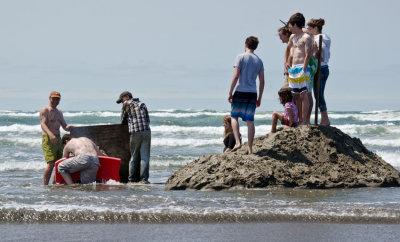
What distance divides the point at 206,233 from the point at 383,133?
25636 mm

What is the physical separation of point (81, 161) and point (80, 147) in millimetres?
230

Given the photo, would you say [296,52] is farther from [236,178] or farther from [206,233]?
[206,233]

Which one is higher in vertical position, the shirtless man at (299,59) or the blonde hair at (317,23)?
the blonde hair at (317,23)

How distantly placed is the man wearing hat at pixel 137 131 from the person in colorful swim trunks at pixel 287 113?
2159 mm

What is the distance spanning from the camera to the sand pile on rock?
339 inches

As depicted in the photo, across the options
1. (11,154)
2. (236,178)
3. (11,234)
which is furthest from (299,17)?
(11,154)

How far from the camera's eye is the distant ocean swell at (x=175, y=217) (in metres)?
6.50

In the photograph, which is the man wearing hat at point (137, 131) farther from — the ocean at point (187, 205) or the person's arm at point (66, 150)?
the person's arm at point (66, 150)

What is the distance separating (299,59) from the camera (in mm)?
8789

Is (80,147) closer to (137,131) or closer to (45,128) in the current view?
(45,128)

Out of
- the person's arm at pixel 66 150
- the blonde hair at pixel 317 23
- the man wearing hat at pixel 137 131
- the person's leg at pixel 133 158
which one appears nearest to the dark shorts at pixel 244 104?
the blonde hair at pixel 317 23

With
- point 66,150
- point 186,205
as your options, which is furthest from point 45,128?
point 186,205

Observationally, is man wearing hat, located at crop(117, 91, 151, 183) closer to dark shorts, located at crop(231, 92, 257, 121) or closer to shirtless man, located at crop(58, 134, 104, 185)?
shirtless man, located at crop(58, 134, 104, 185)

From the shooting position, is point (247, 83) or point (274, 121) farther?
point (274, 121)
